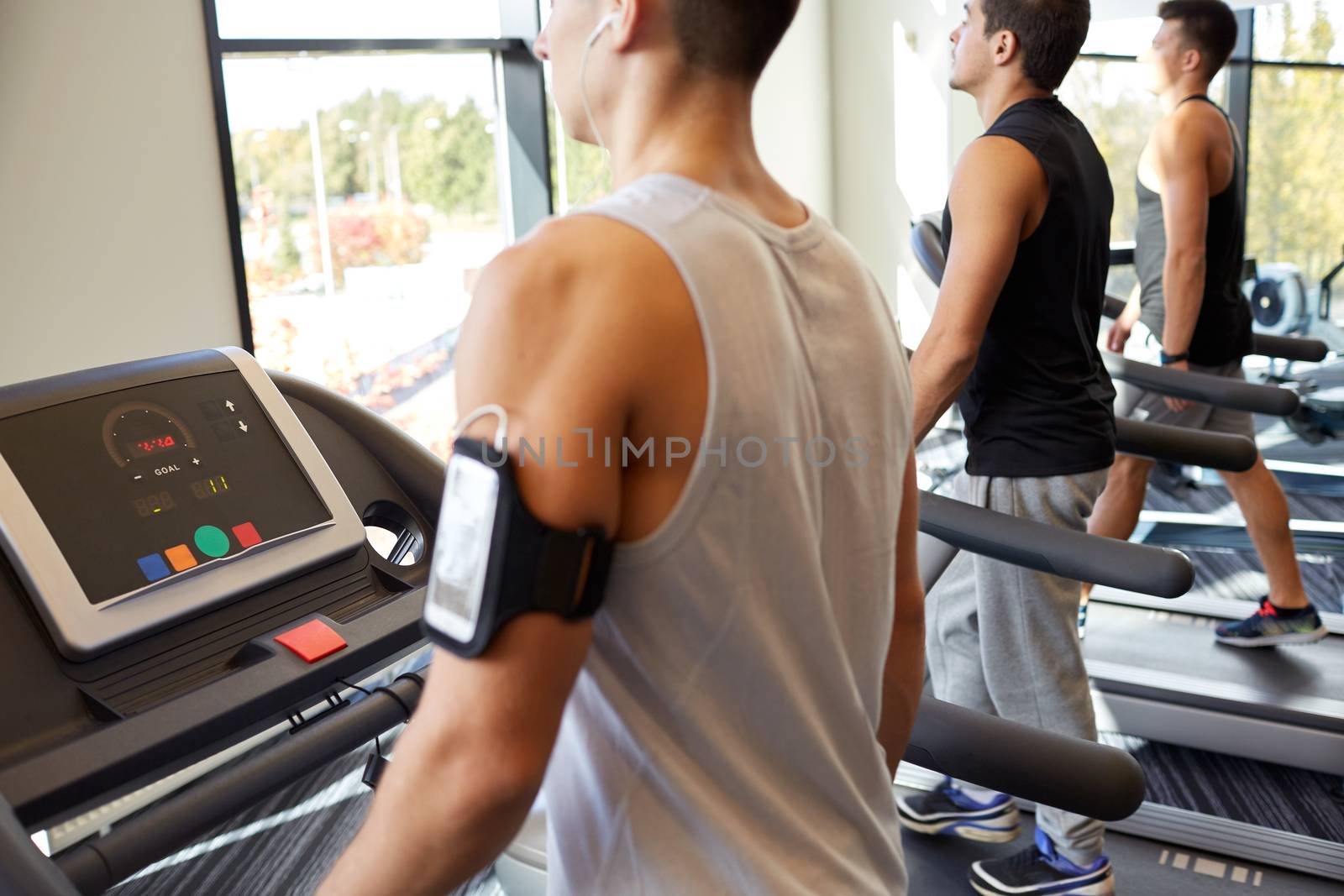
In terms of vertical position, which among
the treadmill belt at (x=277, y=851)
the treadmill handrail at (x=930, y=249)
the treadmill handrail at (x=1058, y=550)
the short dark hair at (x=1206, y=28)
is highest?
the short dark hair at (x=1206, y=28)

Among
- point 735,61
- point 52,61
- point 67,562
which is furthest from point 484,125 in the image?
point 735,61

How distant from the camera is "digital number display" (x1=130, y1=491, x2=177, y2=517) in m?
1.16

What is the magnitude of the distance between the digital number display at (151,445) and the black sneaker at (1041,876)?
1766 mm

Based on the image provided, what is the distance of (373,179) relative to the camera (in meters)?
3.48

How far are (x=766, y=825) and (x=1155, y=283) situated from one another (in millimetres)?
3015

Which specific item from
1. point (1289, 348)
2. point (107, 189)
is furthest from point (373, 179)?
point (1289, 348)

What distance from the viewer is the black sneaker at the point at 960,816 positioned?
240 centimetres

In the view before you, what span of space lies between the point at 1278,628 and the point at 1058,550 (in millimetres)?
1829

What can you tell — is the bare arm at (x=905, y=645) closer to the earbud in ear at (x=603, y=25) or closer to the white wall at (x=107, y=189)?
the earbud in ear at (x=603, y=25)

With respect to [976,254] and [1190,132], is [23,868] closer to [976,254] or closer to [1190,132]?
[976,254]

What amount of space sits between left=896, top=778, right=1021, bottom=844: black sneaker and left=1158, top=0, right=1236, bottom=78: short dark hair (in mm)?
2096

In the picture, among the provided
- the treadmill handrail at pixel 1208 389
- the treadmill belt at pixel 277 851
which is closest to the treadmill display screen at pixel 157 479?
the treadmill belt at pixel 277 851

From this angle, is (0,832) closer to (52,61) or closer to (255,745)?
(52,61)

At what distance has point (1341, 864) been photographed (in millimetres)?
2295
